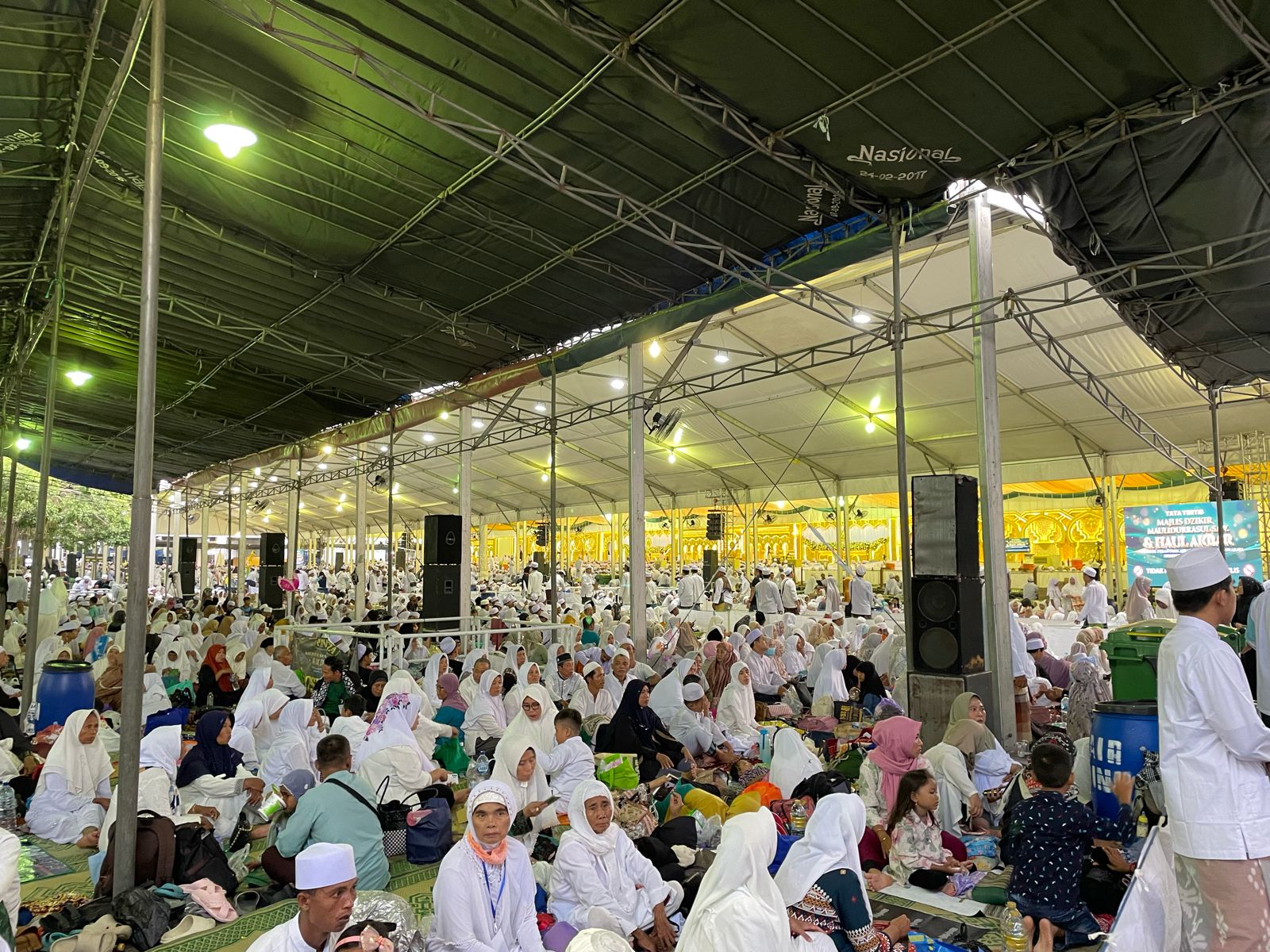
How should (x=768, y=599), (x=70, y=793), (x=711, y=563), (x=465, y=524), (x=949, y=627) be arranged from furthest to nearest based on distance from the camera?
(x=711, y=563)
(x=768, y=599)
(x=465, y=524)
(x=949, y=627)
(x=70, y=793)

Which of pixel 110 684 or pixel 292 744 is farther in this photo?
pixel 110 684

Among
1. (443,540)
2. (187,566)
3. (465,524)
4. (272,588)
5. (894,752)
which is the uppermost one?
Answer: (465,524)

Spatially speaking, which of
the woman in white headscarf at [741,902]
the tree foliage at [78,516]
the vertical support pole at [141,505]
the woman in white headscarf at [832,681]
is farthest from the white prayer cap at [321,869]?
the tree foliage at [78,516]

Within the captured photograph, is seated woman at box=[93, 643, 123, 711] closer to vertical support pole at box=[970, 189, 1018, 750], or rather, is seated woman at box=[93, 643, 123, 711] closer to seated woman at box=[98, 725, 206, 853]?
seated woman at box=[98, 725, 206, 853]

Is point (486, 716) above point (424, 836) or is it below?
above

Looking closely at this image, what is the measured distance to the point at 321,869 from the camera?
236cm

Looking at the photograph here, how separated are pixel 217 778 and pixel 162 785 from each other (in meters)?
0.57

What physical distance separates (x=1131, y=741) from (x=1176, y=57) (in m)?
3.65

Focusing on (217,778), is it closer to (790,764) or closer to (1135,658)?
(790,764)

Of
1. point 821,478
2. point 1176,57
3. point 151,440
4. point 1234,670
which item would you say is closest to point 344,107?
point 151,440

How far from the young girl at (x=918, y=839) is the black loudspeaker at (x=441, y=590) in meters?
8.72

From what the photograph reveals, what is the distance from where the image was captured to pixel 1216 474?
10.5 metres

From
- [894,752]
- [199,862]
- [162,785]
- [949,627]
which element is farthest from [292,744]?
[949,627]

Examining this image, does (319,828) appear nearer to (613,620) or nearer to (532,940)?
(532,940)
